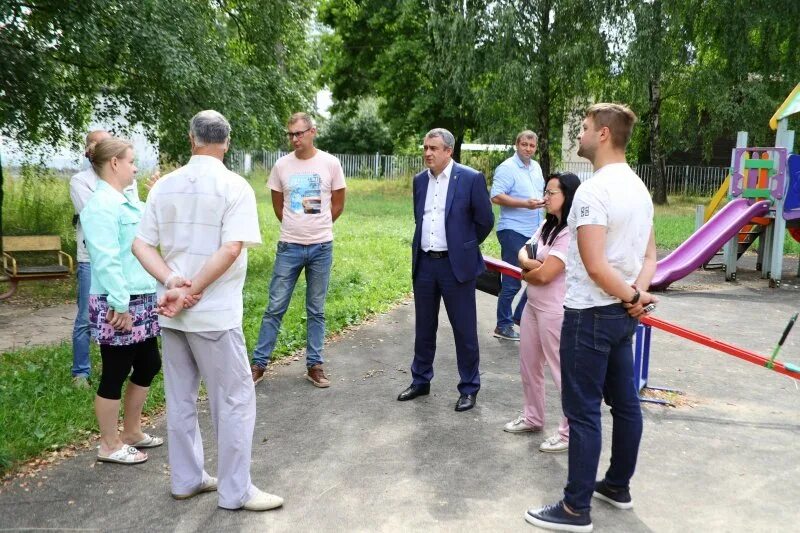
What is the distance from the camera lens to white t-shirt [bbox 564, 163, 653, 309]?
3473mm

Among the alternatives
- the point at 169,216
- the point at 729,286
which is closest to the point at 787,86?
the point at 729,286

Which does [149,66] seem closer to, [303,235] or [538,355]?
[303,235]

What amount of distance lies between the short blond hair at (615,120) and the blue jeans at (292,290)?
297 centimetres

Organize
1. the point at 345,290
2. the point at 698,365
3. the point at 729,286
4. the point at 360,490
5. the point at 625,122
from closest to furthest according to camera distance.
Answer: the point at 625,122 → the point at 360,490 → the point at 698,365 → the point at 345,290 → the point at 729,286

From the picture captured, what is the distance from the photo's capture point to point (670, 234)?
721 inches

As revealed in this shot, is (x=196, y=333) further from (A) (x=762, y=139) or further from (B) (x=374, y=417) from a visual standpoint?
(A) (x=762, y=139)

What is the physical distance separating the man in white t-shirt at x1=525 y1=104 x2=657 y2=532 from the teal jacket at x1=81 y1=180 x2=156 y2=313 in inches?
91.7

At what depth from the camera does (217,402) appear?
12.5 ft

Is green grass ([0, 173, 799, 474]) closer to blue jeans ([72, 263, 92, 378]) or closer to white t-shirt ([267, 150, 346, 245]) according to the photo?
blue jeans ([72, 263, 92, 378])

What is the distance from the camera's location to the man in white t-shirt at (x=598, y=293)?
3480mm

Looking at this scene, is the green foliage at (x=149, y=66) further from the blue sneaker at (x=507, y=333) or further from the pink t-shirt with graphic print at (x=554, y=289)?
the pink t-shirt with graphic print at (x=554, y=289)

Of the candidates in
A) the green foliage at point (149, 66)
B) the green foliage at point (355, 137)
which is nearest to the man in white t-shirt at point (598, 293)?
the green foliage at point (149, 66)

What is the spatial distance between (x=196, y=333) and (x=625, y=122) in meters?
2.25

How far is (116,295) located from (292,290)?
6.88 feet
